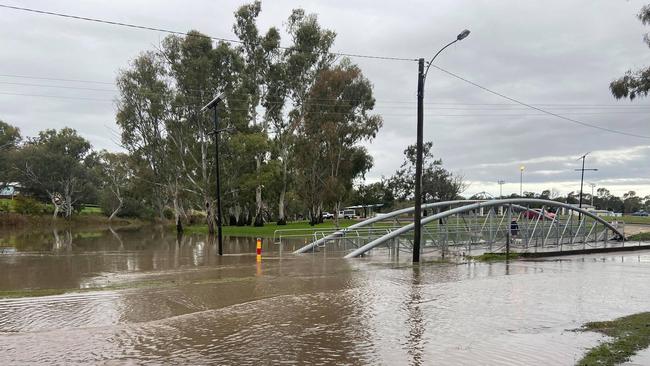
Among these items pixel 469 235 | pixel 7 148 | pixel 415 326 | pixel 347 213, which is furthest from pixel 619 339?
pixel 347 213

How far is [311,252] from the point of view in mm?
25750

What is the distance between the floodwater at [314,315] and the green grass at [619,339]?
0.24 meters

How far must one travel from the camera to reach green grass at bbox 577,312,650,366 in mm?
6071

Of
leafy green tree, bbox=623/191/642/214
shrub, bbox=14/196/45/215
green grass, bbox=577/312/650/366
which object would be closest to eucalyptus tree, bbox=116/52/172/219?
shrub, bbox=14/196/45/215

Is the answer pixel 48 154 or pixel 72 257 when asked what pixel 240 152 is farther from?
pixel 48 154

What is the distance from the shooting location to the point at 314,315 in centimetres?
926

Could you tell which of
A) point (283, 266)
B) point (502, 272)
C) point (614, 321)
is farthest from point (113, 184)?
point (614, 321)

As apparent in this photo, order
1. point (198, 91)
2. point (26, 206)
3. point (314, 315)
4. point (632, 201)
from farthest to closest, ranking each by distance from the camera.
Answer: point (632, 201), point (26, 206), point (198, 91), point (314, 315)

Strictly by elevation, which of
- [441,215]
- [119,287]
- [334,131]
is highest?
[334,131]

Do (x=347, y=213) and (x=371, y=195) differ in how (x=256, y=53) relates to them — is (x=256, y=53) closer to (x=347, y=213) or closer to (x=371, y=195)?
(x=371, y=195)

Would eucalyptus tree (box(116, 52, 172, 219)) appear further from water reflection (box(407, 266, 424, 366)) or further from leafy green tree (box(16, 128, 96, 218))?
water reflection (box(407, 266, 424, 366))

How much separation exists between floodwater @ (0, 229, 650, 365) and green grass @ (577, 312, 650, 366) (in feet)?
0.78

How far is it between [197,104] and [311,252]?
30417 millimetres

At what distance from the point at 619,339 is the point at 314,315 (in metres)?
4.89
